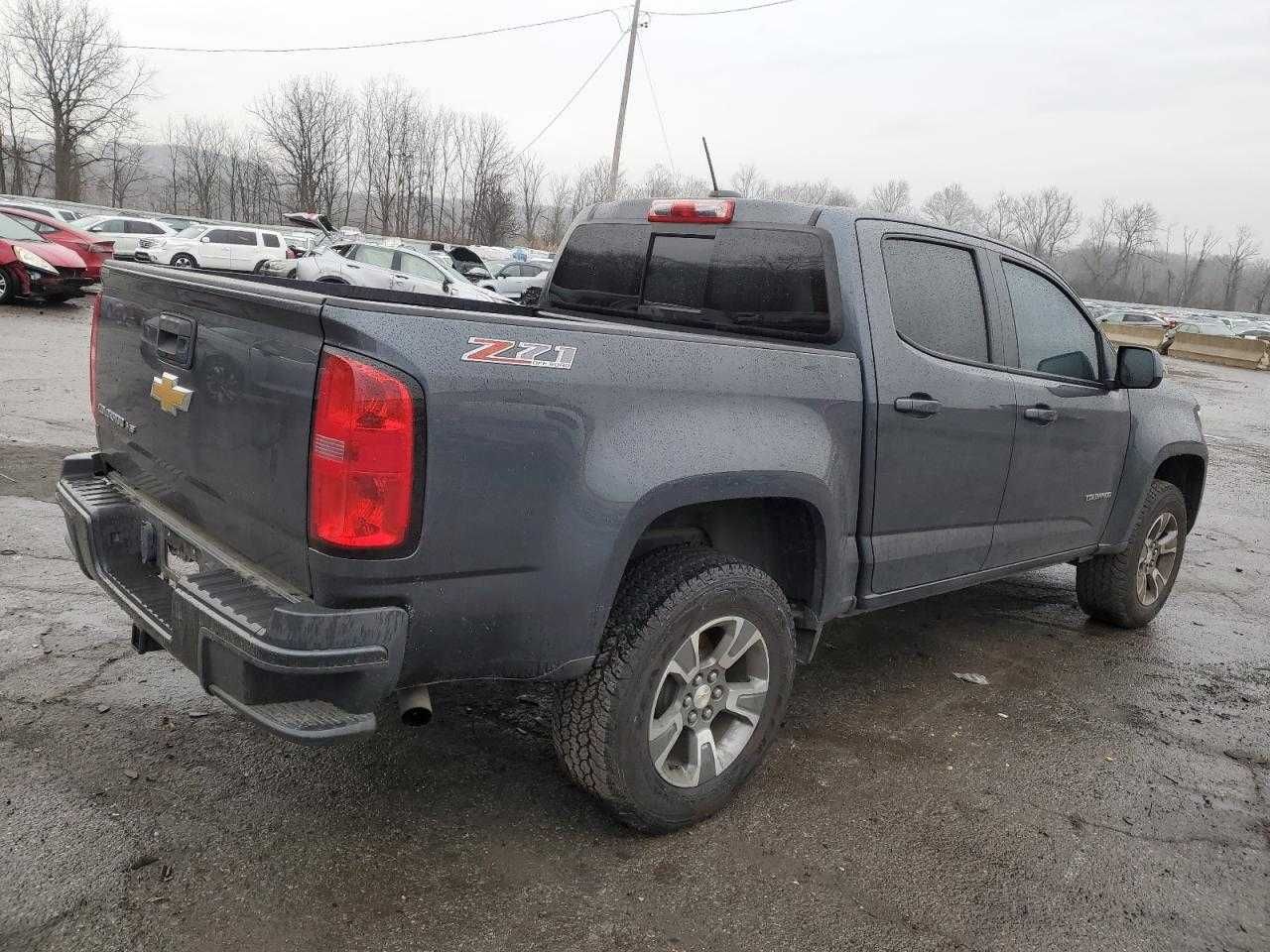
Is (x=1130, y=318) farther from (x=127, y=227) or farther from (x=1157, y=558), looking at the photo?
(x=1157, y=558)

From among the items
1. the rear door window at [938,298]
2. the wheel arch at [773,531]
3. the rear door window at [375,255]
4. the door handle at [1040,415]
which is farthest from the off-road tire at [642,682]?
the rear door window at [375,255]

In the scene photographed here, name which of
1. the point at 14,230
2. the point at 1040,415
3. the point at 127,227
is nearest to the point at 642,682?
the point at 1040,415

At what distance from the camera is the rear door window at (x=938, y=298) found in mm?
3479

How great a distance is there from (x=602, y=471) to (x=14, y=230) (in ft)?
57.8

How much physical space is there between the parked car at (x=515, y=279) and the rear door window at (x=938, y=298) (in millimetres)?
19537

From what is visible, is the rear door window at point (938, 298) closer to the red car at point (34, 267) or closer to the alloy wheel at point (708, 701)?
the alloy wheel at point (708, 701)

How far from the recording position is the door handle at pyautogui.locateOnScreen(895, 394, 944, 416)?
10.9 feet

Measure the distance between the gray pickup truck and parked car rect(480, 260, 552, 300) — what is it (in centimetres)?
1958

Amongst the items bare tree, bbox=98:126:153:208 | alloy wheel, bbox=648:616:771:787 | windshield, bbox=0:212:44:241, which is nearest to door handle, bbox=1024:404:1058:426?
alloy wheel, bbox=648:616:771:787

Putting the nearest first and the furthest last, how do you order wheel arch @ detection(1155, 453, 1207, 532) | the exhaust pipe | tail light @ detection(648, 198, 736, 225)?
the exhaust pipe → tail light @ detection(648, 198, 736, 225) → wheel arch @ detection(1155, 453, 1207, 532)

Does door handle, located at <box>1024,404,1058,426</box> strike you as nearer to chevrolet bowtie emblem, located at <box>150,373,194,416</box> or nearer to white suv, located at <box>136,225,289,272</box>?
chevrolet bowtie emblem, located at <box>150,373,194,416</box>

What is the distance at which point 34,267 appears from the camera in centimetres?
1565

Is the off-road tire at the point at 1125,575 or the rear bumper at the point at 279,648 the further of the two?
the off-road tire at the point at 1125,575

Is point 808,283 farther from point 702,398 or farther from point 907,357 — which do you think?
point 702,398
